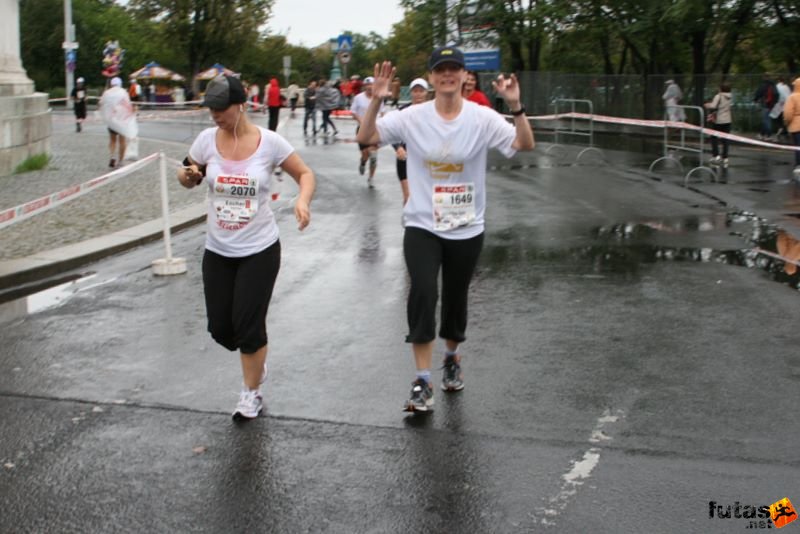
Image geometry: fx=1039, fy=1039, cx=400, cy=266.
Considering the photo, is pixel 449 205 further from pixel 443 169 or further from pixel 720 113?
pixel 720 113

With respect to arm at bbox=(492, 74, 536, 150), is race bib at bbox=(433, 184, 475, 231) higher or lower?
lower

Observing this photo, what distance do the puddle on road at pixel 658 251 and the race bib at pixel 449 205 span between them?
4.25 m

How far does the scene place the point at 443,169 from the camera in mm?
5652

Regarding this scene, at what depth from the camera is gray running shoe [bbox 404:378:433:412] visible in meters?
5.71

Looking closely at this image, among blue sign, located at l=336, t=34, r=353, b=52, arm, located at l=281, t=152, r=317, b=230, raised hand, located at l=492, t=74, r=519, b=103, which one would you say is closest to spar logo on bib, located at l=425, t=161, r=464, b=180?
raised hand, located at l=492, t=74, r=519, b=103

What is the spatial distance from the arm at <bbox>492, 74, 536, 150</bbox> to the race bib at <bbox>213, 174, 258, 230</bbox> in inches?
55.5

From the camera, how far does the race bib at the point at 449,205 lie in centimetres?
567

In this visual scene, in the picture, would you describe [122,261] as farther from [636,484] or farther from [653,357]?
[636,484]

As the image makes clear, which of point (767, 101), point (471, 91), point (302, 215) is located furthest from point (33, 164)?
point (767, 101)

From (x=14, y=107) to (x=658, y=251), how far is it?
11.8 meters

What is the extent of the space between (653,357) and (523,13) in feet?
115

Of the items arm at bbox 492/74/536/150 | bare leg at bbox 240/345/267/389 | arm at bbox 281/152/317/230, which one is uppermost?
arm at bbox 492/74/536/150

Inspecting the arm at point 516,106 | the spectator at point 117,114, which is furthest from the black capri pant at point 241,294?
the spectator at point 117,114

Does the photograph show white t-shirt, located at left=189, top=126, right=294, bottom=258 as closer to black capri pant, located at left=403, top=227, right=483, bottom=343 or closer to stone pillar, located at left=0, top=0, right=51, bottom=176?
black capri pant, located at left=403, top=227, right=483, bottom=343
